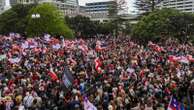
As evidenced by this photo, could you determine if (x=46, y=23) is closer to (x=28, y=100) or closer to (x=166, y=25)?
(x=166, y=25)

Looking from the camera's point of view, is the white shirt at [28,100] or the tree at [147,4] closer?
the white shirt at [28,100]

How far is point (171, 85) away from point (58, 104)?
552 cm

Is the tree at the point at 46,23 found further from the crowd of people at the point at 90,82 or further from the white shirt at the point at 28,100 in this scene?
the white shirt at the point at 28,100

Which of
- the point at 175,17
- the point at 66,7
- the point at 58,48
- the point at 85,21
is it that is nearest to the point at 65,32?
the point at 175,17

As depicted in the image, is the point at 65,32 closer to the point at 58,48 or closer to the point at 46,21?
the point at 46,21

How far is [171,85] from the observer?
22250 millimetres

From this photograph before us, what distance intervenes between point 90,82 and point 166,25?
123 feet

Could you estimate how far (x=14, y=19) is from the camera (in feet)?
249

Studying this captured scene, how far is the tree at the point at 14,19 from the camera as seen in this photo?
73438mm

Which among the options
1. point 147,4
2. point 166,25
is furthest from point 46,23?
point 147,4

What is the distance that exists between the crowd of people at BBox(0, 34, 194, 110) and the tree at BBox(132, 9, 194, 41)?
86.4 ft

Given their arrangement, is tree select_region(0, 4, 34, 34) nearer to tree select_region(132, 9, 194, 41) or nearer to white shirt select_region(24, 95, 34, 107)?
tree select_region(132, 9, 194, 41)

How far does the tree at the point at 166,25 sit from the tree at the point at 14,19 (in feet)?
62.4

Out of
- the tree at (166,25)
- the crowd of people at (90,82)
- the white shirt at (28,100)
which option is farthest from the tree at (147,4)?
the white shirt at (28,100)
